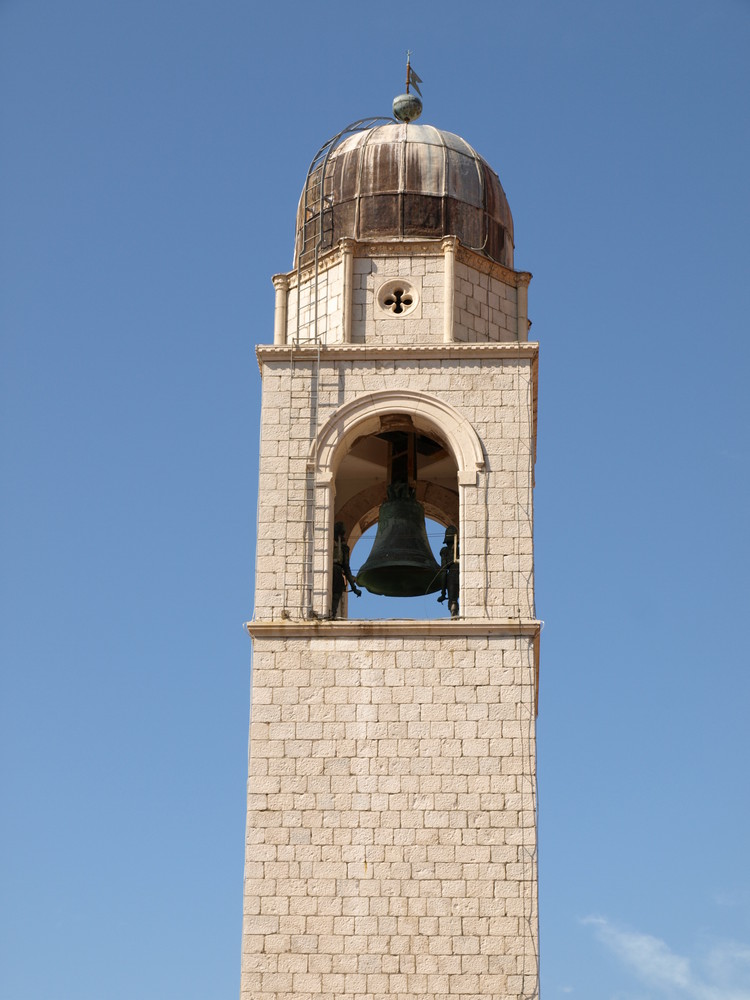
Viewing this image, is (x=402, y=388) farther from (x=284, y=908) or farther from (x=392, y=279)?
(x=284, y=908)

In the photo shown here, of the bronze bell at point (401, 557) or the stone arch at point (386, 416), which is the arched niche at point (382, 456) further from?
the bronze bell at point (401, 557)

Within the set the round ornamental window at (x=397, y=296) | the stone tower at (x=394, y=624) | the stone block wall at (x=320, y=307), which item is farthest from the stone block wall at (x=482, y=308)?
the stone block wall at (x=320, y=307)

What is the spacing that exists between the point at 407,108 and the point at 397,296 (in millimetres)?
4106

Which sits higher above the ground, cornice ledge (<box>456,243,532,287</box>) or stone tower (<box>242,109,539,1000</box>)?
cornice ledge (<box>456,243,532,287</box>)

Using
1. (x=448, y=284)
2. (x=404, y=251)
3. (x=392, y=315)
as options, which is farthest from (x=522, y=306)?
(x=392, y=315)

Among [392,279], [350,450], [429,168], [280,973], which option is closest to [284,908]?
[280,973]

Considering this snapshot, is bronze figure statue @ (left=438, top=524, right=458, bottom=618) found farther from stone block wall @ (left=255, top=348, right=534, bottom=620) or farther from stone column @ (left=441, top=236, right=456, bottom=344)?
stone column @ (left=441, top=236, right=456, bottom=344)

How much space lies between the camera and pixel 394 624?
2877cm

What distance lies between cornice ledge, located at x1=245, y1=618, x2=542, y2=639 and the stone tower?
3 cm

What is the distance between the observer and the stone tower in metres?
27.0

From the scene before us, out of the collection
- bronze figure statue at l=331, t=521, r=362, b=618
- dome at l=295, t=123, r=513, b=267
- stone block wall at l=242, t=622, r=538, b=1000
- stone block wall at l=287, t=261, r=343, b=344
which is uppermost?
dome at l=295, t=123, r=513, b=267

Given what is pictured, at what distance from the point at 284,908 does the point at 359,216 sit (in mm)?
11064

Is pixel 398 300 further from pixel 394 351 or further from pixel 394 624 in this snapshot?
pixel 394 624

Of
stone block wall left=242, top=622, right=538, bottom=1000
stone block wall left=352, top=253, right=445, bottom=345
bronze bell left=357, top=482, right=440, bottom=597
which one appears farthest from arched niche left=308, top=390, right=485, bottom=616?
stone block wall left=242, top=622, right=538, bottom=1000
